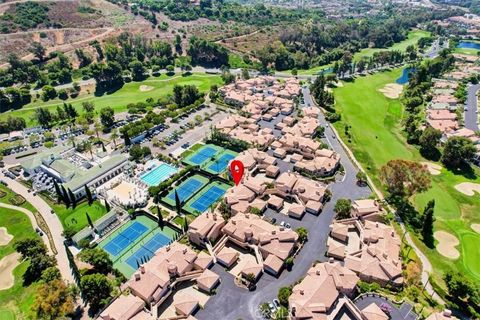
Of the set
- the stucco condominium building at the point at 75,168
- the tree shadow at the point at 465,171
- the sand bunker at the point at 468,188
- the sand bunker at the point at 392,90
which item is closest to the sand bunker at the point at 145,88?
the stucco condominium building at the point at 75,168

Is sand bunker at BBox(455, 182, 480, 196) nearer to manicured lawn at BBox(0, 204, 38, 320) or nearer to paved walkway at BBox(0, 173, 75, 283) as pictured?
paved walkway at BBox(0, 173, 75, 283)

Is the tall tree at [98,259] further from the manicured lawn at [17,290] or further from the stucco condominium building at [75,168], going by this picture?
the stucco condominium building at [75,168]

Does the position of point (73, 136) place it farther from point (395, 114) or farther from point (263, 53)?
point (395, 114)

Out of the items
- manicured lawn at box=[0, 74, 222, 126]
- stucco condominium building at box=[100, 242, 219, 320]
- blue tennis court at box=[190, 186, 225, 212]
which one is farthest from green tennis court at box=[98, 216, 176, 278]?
manicured lawn at box=[0, 74, 222, 126]

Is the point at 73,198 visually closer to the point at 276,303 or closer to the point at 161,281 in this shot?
the point at 161,281

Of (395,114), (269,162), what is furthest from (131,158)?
(395,114)
